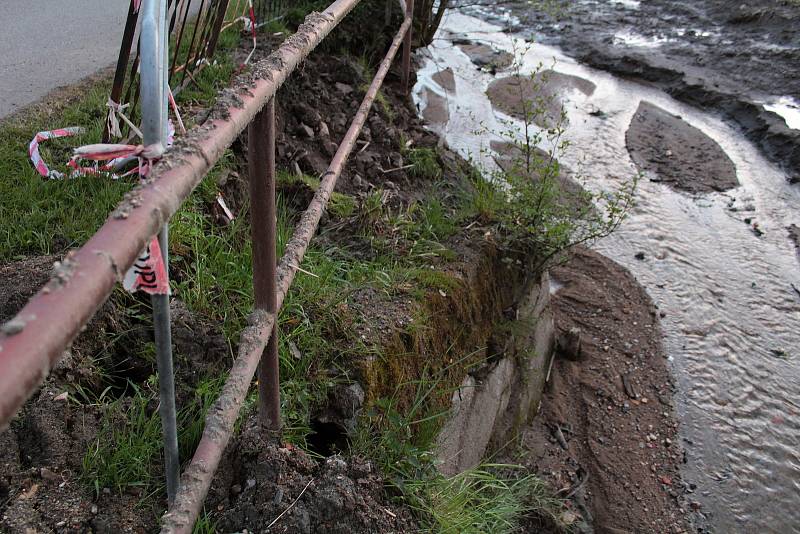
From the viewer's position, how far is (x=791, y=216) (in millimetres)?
5125

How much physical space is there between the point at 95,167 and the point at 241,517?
1.59 meters

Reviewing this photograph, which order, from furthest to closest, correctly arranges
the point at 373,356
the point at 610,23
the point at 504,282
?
1. the point at 610,23
2. the point at 504,282
3. the point at 373,356

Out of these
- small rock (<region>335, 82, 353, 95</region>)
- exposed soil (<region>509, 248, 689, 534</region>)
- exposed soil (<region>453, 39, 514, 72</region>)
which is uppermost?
small rock (<region>335, 82, 353, 95</region>)

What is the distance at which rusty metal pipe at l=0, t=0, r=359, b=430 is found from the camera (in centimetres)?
62

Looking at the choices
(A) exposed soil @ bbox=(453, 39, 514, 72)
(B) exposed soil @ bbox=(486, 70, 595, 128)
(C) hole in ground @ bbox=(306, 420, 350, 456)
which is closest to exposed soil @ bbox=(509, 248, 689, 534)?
(C) hole in ground @ bbox=(306, 420, 350, 456)

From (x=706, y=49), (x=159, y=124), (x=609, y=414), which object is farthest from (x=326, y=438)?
(x=706, y=49)

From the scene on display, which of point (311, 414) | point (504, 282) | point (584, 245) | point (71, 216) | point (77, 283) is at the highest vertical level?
point (77, 283)

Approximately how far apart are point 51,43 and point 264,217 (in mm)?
3389

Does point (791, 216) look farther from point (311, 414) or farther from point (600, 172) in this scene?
point (311, 414)

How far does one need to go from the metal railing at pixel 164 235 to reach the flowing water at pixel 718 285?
265 centimetres

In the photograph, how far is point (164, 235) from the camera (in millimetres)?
1235

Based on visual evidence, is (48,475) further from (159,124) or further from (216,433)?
(159,124)

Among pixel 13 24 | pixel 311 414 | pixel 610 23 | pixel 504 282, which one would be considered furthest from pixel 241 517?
pixel 610 23

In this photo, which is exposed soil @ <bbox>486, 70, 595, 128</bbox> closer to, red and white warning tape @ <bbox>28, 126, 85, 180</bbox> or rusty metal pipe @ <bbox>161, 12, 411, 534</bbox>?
red and white warning tape @ <bbox>28, 126, 85, 180</bbox>
